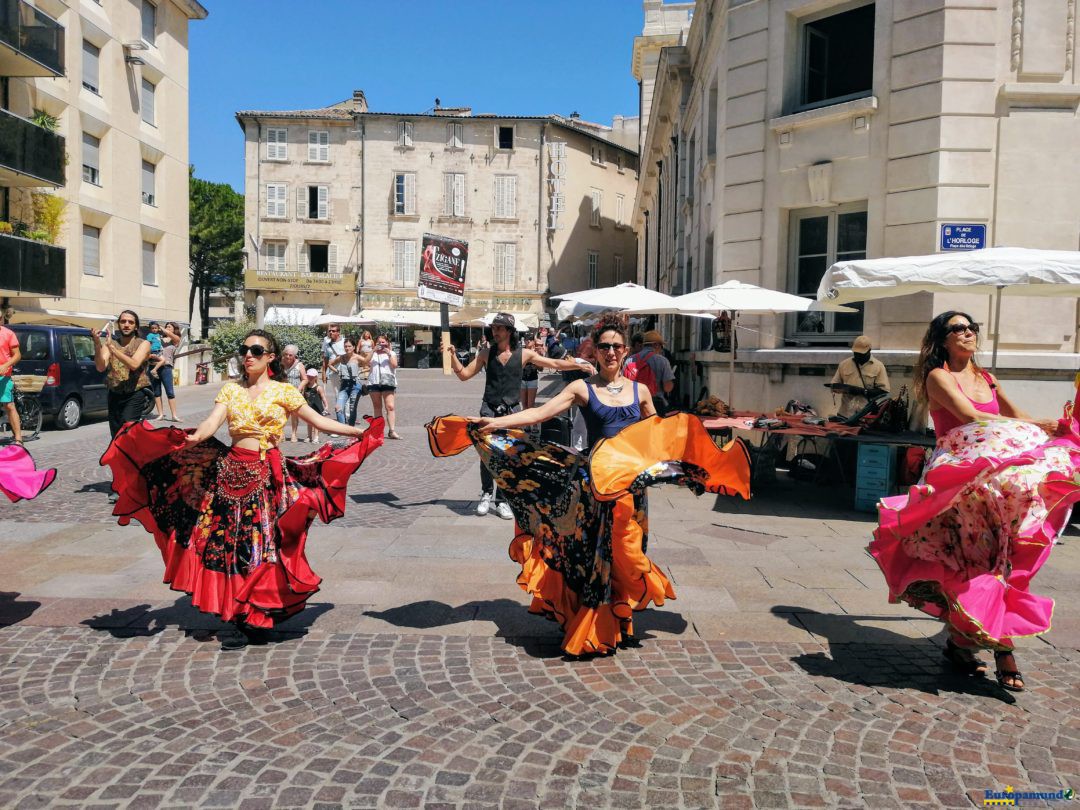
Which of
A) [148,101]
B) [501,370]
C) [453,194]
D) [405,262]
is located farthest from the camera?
[405,262]

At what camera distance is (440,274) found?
10.6 metres

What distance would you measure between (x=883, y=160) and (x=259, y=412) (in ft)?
29.7

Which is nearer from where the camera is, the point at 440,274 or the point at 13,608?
the point at 13,608

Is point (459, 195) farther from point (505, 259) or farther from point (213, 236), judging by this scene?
point (213, 236)

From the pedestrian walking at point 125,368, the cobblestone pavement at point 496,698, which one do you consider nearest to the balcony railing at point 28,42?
the pedestrian walking at point 125,368

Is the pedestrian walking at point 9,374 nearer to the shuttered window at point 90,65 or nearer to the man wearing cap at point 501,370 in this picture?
the man wearing cap at point 501,370

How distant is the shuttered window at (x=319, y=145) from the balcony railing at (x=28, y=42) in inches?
970

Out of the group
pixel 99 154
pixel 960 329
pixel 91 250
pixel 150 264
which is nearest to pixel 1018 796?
pixel 960 329

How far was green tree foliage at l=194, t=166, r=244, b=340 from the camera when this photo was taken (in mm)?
57156

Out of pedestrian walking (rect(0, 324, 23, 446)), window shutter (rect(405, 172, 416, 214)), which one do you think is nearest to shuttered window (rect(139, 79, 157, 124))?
pedestrian walking (rect(0, 324, 23, 446))

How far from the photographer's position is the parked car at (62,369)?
14.4 m

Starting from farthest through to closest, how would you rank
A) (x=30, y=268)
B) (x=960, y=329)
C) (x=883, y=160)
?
(x=30, y=268), (x=883, y=160), (x=960, y=329)

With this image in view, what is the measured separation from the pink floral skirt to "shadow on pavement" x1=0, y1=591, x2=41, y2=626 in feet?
16.5

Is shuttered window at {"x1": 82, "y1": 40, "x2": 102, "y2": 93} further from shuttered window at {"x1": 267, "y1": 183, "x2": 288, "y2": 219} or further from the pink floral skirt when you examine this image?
the pink floral skirt
